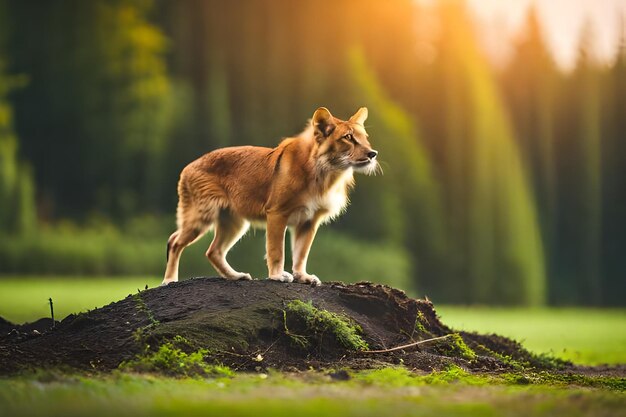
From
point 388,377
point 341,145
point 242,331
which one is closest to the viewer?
point 388,377

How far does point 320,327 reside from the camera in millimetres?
9312

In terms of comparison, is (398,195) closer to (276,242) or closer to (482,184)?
(482,184)

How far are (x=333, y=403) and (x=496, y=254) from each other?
1911 cm

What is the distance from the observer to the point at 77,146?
26891 millimetres

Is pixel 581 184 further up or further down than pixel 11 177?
further down

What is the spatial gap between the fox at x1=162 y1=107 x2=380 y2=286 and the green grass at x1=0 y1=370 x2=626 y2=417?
2.31 meters

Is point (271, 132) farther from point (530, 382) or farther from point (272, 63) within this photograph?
point (530, 382)

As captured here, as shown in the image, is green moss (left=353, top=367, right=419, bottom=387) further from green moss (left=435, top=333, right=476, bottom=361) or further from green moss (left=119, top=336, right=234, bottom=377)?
green moss (left=435, top=333, right=476, bottom=361)

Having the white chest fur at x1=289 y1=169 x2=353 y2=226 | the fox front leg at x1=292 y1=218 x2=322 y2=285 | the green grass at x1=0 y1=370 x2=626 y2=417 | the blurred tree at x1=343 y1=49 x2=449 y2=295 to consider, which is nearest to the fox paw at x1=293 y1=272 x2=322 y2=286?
the fox front leg at x1=292 y1=218 x2=322 y2=285

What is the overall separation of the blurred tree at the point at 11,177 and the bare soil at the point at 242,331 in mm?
14410

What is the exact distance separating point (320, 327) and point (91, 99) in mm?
19269

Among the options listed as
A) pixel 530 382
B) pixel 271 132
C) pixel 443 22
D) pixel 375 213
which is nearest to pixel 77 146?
pixel 271 132

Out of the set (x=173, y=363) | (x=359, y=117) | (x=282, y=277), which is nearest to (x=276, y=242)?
(x=282, y=277)

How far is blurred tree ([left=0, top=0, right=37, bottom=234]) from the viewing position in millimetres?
24750
